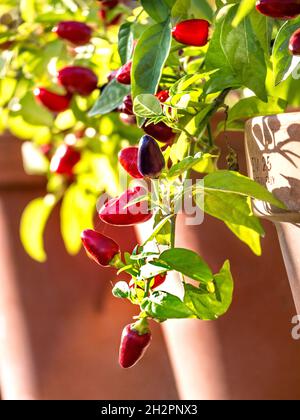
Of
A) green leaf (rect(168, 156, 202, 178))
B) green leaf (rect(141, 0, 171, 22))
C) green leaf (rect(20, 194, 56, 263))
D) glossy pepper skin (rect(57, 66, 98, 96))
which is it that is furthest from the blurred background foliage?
green leaf (rect(168, 156, 202, 178))

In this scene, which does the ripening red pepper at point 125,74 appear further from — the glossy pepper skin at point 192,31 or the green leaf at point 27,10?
the green leaf at point 27,10

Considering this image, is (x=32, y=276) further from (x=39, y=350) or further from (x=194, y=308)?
(x=194, y=308)

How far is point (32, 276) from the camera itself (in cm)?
80

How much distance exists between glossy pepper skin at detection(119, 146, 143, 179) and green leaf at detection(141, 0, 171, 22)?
0.10 m

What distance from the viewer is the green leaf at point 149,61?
47 cm

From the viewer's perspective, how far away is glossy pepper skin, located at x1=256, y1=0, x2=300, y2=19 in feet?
1.29

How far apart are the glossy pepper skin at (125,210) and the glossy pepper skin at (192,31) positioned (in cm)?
10

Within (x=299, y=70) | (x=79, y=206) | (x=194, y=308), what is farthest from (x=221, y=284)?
(x=79, y=206)

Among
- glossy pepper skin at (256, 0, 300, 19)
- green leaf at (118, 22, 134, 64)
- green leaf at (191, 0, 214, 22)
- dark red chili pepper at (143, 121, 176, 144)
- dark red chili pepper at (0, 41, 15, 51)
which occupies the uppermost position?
dark red chili pepper at (0, 41, 15, 51)

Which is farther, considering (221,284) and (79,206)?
(79,206)

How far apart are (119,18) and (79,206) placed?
7.4 inches

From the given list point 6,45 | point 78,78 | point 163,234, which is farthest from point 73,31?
point 163,234

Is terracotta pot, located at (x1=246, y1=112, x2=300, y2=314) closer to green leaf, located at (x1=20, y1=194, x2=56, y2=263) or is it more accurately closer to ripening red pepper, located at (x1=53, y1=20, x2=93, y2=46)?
ripening red pepper, located at (x1=53, y1=20, x2=93, y2=46)

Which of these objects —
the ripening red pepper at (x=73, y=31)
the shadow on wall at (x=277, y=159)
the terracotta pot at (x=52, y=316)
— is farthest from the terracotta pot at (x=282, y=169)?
the terracotta pot at (x=52, y=316)
